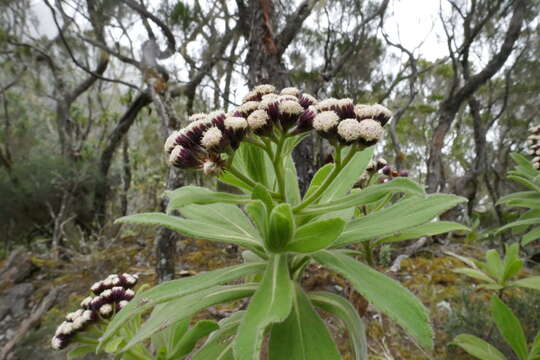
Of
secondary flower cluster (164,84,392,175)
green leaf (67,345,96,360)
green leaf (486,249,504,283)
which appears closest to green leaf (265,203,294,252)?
secondary flower cluster (164,84,392,175)

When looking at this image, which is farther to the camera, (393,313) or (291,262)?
(291,262)

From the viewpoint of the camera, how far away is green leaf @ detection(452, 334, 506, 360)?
1.85 metres

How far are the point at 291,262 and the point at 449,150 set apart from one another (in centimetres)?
2165

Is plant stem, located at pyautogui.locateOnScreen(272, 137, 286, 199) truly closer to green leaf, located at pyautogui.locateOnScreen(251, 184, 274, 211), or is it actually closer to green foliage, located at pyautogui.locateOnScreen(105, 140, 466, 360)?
green foliage, located at pyautogui.locateOnScreen(105, 140, 466, 360)

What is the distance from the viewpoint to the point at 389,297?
3.16ft

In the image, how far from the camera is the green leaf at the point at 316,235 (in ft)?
3.15

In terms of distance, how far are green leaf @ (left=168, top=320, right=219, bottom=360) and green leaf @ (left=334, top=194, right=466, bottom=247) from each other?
2.30 feet

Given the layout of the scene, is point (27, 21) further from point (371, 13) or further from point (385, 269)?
point (385, 269)

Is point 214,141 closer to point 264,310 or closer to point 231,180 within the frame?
point 231,180

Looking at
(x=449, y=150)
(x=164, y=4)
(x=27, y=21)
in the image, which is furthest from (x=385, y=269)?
(x=449, y=150)

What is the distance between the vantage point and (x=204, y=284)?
112 cm

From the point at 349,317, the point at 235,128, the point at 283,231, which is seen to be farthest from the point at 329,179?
the point at 349,317

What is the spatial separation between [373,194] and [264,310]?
501mm

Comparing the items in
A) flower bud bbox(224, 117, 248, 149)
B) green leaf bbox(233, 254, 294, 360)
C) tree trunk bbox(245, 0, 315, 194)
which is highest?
tree trunk bbox(245, 0, 315, 194)
